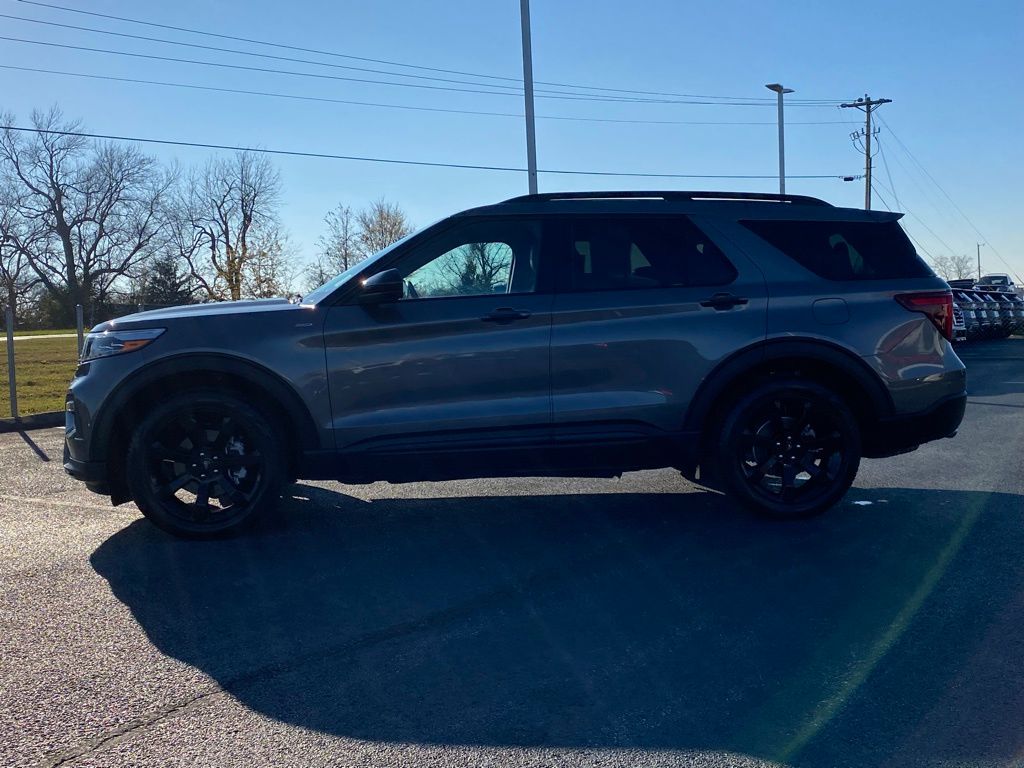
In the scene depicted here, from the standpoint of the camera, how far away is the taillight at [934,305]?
563 centimetres

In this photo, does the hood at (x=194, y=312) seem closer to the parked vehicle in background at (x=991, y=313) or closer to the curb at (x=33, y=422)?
the curb at (x=33, y=422)

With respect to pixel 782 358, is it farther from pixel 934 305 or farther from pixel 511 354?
pixel 511 354

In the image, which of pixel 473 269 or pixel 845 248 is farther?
pixel 845 248

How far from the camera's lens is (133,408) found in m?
5.32

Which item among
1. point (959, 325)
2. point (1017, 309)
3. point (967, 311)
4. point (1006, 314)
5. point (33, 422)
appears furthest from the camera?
point (1017, 309)

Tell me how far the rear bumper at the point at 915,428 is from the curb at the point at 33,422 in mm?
9840

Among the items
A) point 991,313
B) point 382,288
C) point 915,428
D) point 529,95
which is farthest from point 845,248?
point 991,313

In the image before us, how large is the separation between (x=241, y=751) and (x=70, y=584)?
2152 mm

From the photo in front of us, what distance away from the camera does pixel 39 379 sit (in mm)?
18703

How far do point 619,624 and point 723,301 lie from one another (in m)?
2.30

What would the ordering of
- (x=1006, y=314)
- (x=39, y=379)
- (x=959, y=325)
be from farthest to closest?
(x=1006, y=314) → (x=959, y=325) → (x=39, y=379)

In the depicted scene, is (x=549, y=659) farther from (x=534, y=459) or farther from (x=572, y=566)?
(x=534, y=459)

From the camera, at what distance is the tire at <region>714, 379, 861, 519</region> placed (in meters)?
5.58

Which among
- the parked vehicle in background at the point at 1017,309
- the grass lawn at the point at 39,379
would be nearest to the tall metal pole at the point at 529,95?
the grass lawn at the point at 39,379
